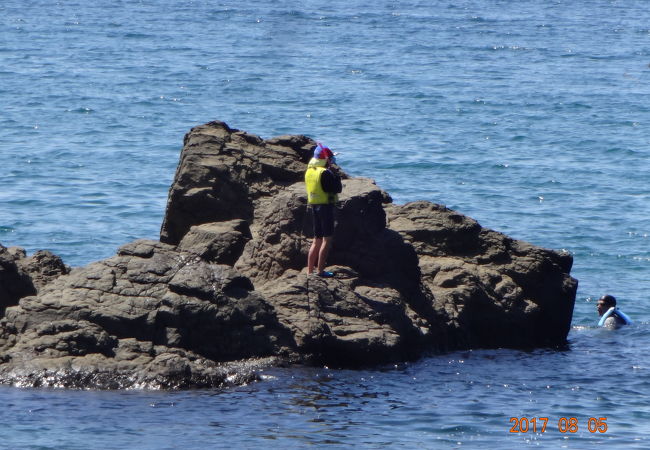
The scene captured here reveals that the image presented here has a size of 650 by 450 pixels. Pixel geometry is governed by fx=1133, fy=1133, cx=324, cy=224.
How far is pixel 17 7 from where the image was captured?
213 feet

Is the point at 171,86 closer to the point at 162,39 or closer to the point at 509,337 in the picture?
the point at 162,39

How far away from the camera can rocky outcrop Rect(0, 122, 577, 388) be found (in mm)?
13180

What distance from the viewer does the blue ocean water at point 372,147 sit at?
12367mm

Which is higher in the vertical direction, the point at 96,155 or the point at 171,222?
the point at 96,155

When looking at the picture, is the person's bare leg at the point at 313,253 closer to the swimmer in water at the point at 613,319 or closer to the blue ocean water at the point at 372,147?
the blue ocean water at the point at 372,147

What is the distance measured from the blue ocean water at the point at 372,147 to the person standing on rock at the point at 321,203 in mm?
1684

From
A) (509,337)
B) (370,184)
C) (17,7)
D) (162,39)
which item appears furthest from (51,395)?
(17,7)

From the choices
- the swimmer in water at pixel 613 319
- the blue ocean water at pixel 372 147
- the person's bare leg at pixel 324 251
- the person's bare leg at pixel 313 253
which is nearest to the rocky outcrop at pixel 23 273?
the blue ocean water at pixel 372 147

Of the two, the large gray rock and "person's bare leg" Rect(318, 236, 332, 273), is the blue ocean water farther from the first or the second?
"person's bare leg" Rect(318, 236, 332, 273)

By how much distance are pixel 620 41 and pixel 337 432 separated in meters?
46.5

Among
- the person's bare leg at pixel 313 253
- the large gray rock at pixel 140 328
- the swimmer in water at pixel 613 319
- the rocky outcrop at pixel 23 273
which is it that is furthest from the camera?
the swimmer in water at pixel 613 319

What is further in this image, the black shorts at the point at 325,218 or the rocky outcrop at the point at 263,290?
the black shorts at the point at 325,218

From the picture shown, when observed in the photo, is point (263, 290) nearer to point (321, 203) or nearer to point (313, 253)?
point (313, 253)

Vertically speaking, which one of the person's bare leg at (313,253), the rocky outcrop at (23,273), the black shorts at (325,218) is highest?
the black shorts at (325,218)
